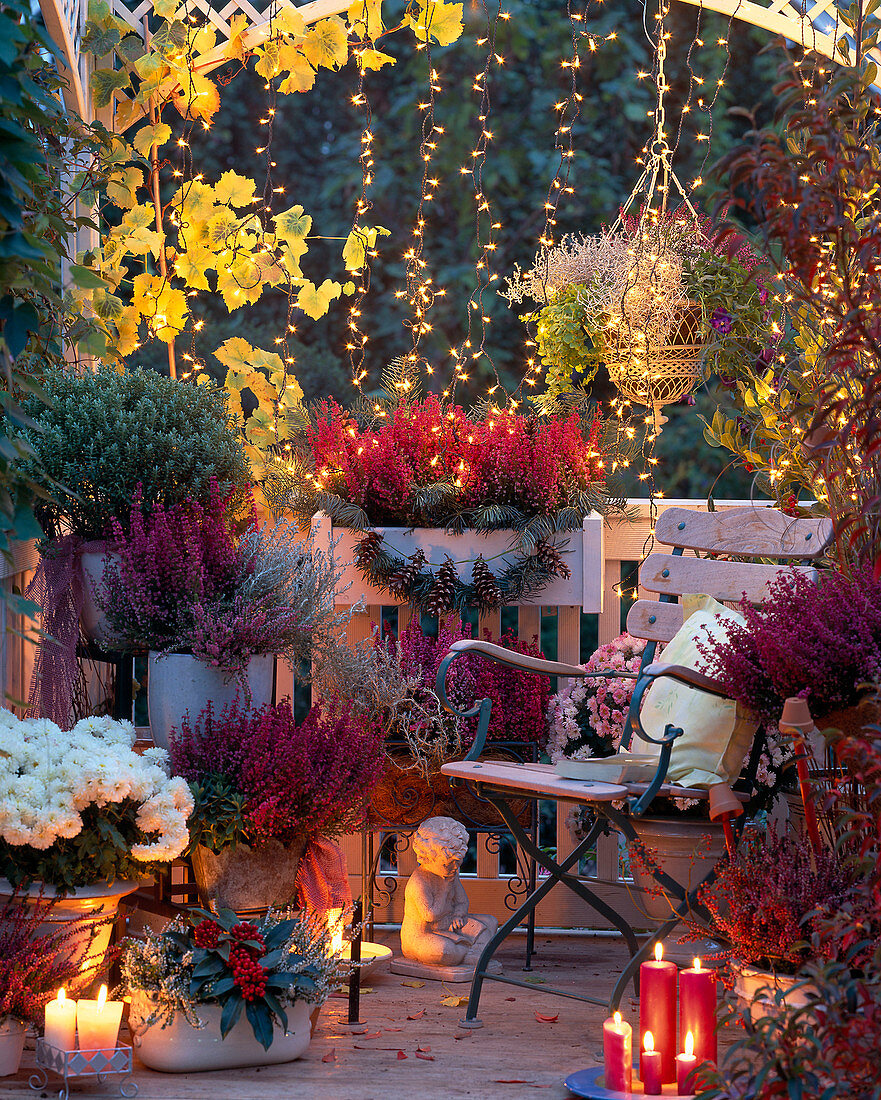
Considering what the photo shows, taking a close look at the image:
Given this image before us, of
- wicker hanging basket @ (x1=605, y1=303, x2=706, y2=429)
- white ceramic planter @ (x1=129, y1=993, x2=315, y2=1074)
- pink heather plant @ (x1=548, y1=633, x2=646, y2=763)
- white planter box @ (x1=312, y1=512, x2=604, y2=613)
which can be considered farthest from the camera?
wicker hanging basket @ (x1=605, y1=303, x2=706, y2=429)

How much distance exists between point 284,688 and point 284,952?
4.20ft

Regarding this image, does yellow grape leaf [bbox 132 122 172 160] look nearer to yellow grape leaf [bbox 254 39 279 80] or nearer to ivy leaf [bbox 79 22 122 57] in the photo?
ivy leaf [bbox 79 22 122 57]

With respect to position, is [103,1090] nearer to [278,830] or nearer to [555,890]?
[278,830]

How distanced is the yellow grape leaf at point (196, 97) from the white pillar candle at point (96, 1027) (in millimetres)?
2513

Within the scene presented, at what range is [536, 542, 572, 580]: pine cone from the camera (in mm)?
3145

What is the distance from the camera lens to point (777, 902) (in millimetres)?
2090

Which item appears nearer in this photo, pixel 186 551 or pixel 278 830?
pixel 278 830

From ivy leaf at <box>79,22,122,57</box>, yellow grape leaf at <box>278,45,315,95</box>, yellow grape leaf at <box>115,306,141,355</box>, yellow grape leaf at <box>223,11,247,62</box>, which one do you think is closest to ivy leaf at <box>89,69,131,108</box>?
ivy leaf at <box>79,22,122,57</box>

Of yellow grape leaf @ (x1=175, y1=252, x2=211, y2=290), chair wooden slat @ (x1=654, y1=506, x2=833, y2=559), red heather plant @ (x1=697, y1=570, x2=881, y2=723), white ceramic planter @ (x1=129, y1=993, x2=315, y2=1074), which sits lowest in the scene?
white ceramic planter @ (x1=129, y1=993, x2=315, y2=1074)

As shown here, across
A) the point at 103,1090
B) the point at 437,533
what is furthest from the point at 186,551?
the point at 103,1090

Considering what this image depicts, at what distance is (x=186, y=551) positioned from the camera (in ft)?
8.55

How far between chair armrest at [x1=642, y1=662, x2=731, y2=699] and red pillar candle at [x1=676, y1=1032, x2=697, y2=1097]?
1.99 ft

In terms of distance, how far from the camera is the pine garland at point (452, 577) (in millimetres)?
3137

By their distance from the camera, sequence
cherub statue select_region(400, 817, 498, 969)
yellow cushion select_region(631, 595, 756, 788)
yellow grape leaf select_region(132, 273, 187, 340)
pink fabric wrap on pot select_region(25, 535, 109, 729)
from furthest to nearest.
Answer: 1. yellow grape leaf select_region(132, 273, 187, 340)
2. cherub statue select_region(400, 817, 498, 969)
3. pink fabric wrap on pot select_region(25, 535, 109, 729)
4. yellow cushion select_region(631, 595, 756, 788)
